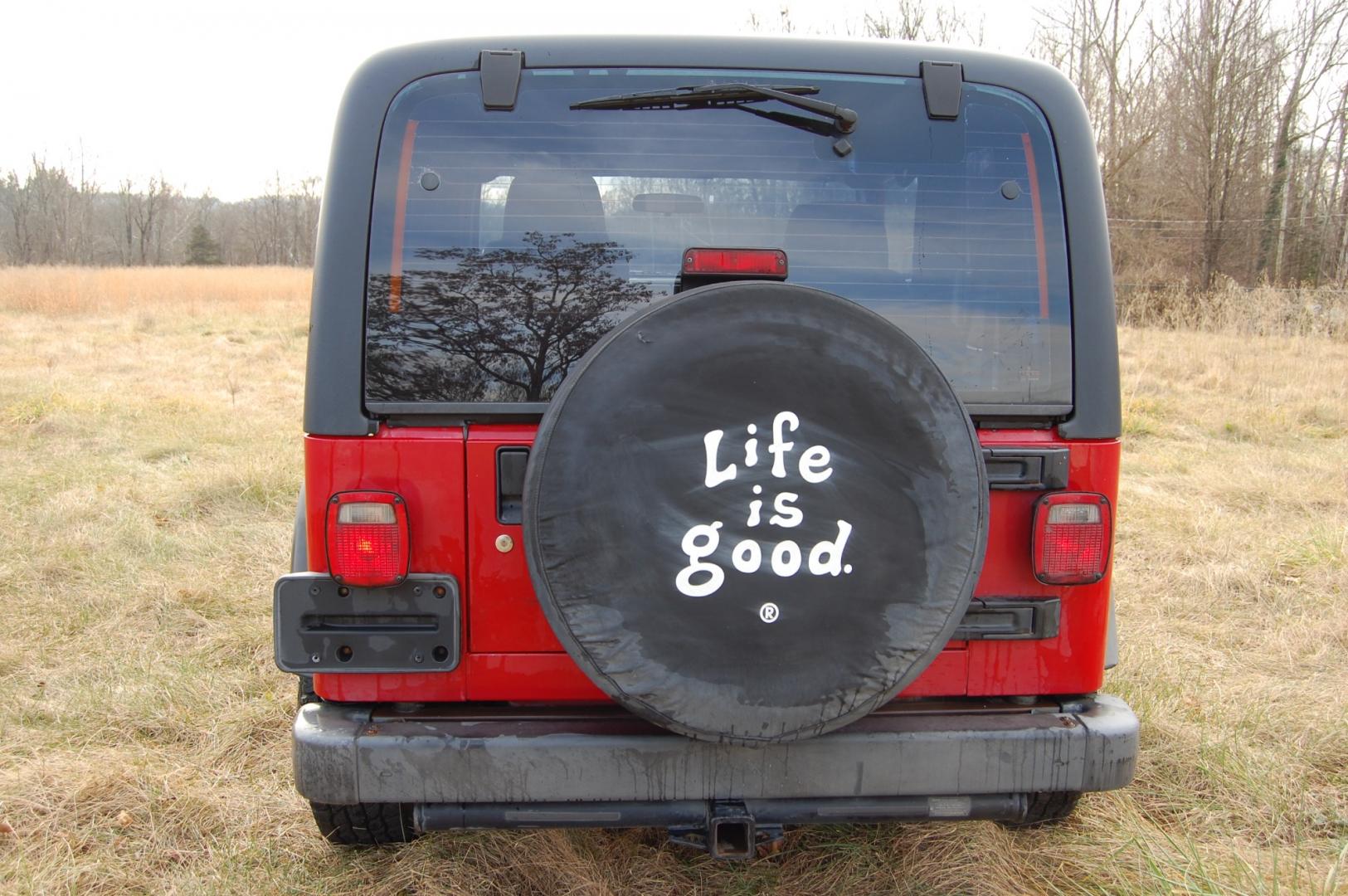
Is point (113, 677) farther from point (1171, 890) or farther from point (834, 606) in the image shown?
point (1171, 890)

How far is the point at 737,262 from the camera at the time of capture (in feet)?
6.28

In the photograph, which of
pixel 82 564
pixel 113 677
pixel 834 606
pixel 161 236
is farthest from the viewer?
pixel 161 236

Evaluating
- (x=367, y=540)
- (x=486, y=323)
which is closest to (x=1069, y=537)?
(x=486, y=323)

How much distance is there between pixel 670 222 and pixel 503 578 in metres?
0.83

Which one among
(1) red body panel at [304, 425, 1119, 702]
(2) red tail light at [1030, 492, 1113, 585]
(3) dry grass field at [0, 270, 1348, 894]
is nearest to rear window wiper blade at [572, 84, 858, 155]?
(1) red body panel at [304, 425, 1119, 702]

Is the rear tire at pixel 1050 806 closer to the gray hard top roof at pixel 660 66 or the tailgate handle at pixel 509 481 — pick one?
the gray hard top roof at pixel 660 66

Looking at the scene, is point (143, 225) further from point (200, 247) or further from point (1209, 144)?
point (1209, 144)

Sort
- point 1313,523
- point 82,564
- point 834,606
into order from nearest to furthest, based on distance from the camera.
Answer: point 834,606 → point 82,564 → point 1313,523

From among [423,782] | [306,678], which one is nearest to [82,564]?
[306,678]

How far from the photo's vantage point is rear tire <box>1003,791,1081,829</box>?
7.52 feet

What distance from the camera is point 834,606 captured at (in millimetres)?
1720

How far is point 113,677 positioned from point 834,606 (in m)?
3.07

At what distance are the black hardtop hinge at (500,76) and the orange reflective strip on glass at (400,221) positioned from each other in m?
0.17

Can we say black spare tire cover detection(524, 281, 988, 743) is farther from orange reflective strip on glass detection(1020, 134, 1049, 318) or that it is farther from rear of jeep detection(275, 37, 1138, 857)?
orange reflective strip on glass detection(1020, 134, 1049, 318)
